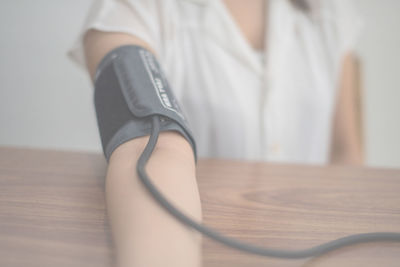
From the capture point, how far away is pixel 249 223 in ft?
0.82

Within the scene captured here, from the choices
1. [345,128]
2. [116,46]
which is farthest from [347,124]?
[116,46]

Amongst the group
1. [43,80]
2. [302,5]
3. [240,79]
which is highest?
[302,5]

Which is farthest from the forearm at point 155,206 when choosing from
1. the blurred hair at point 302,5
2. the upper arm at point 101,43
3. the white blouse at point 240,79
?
the blurred hair at point 302,5

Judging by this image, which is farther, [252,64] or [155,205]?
[252,64]

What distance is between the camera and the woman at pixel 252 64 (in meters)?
0.50

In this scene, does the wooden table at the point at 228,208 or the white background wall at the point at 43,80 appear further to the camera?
the white background wall at the point at 43,80

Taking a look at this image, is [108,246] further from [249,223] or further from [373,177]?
[373,177]

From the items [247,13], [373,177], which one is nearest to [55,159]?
[373,177]

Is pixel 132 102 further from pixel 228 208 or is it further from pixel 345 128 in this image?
pixel 345 128

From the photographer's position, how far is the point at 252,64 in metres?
0.61

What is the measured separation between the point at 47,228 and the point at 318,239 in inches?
6.5

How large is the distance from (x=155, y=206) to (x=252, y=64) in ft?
1.48

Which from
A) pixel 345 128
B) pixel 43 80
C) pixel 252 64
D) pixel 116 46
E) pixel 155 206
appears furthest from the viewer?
pixel 43 80

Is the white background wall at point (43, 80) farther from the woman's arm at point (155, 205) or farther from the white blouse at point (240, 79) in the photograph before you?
the woman's arm at point (155, 205)
